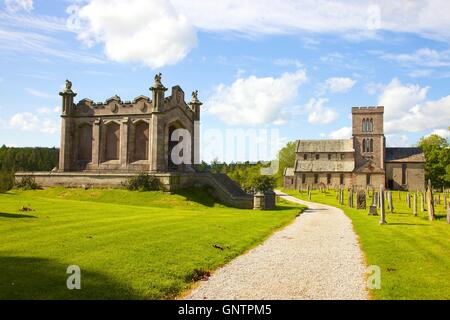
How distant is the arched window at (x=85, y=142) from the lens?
38031 millimetres

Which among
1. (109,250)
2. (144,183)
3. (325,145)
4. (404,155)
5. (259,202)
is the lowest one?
(109,250)

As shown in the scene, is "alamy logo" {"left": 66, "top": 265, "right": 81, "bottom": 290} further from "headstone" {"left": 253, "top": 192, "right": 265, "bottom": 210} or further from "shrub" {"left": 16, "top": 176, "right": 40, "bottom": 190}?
"shrub" {"left": 16, "top": 176, "right": 40, "bottom": 190}

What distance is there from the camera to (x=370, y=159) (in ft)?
269

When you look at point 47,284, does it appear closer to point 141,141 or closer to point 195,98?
point 141,141

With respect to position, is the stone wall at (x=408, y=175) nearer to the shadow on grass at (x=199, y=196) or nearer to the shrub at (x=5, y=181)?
the shadow on grass at (x=199, y=196)

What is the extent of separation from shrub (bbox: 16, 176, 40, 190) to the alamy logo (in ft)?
92.3

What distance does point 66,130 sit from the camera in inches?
1480

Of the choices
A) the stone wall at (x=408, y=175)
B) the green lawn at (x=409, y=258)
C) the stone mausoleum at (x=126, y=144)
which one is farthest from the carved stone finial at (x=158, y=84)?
the stone wall at (x=408, y=175)

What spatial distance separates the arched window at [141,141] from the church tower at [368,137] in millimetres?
56038

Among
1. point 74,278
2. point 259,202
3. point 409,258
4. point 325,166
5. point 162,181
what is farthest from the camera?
point 325,166

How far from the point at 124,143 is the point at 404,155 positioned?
217ft

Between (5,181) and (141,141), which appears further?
(141,141)

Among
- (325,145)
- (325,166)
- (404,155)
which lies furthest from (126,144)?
(404,155)
